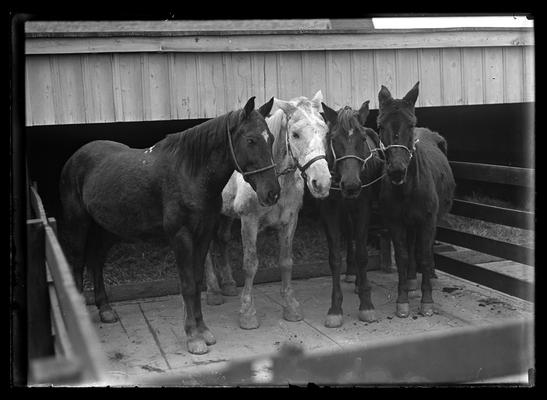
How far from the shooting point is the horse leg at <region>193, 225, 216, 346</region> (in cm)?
457

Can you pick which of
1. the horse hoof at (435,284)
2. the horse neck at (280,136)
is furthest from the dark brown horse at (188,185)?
the horse hoof at (435,284)

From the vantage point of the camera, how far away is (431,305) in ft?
18.1

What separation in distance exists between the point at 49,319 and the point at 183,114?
2.39 m

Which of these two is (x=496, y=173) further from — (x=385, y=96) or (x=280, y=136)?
A: (x=280, y=136)

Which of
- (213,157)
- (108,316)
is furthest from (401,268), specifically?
(108,316)

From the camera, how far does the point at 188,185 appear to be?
4.45m

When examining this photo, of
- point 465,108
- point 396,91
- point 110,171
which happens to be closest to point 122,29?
point 110,171

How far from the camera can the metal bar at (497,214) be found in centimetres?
554

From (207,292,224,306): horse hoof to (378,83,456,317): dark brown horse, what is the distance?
185 cm

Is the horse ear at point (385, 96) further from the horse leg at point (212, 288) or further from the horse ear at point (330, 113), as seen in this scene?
the horse leg at point (212, 288)

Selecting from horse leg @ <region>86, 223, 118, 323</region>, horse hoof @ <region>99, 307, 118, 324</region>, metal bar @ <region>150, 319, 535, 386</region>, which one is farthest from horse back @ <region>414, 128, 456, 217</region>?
horse hoof @ <region>99, 307, 118, 324</region>

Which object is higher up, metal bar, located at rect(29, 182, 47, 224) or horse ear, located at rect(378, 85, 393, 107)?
horse ear, located at rect(378, 85, 393, 107)

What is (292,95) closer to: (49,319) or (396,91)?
(396,91)

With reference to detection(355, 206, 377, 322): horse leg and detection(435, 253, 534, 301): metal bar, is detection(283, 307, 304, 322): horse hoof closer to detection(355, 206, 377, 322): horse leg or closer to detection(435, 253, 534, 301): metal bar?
detection(355, 206, 377, 322): horse leg
